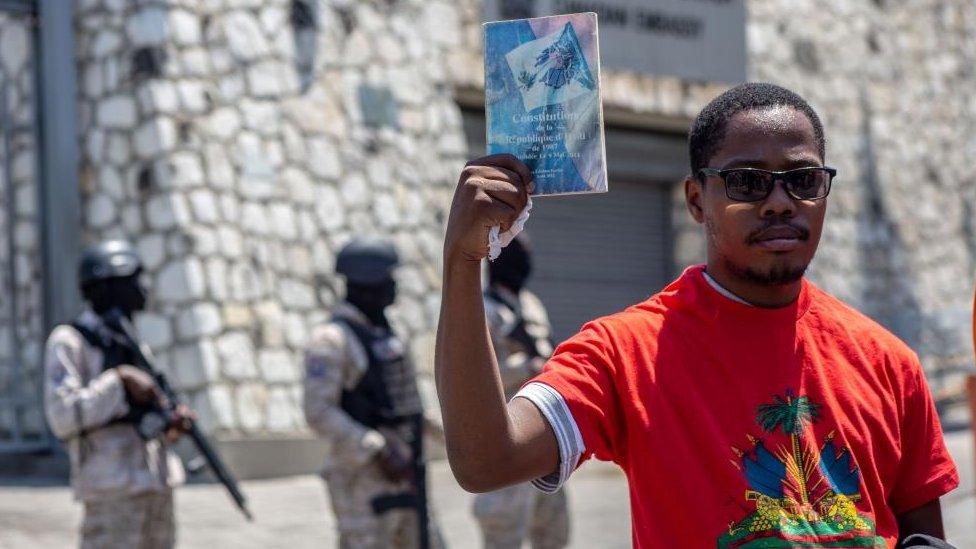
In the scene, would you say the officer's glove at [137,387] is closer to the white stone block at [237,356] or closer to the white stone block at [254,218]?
the white stone block at [237,356]

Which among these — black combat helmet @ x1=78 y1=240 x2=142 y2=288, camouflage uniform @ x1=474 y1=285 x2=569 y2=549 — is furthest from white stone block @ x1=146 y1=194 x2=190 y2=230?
black combat helmet @ x1=78 y1=240 x2=142 y2=288

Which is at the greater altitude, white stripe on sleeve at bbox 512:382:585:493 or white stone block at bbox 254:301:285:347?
white stripe on sleeve at bbox 512:382:585:493

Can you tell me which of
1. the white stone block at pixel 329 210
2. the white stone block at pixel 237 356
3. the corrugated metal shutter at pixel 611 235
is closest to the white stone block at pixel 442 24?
the corrugated metal shutter at pixel 611 235

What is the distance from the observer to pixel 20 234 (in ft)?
33.4

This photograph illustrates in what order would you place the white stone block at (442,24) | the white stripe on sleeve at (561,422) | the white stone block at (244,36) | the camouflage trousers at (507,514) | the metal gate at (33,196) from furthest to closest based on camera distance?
the white stone block at (442,24) < the white stone block at (244,36) < the metal gate at (33,196) < the camouflage trousers at (507,514) < the white stripe on sleeve at (561,422)

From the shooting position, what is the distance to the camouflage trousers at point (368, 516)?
6.22 meters

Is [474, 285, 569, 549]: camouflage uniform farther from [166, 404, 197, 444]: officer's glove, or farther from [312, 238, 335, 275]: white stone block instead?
[312, 238, 335, 275]: white stone block

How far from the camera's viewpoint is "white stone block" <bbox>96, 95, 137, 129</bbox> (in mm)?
10070

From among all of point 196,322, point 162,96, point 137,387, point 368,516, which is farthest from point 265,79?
point 368,516

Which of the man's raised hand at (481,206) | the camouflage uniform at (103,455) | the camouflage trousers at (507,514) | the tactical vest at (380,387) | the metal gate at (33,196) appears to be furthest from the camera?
the metal gate at (33,196)

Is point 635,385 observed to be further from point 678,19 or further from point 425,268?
point 678,19

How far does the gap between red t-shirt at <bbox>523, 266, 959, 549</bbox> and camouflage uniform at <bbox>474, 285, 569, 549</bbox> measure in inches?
167

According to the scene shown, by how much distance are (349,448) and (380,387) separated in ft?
1.18

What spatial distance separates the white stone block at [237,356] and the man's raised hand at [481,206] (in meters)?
7.93
